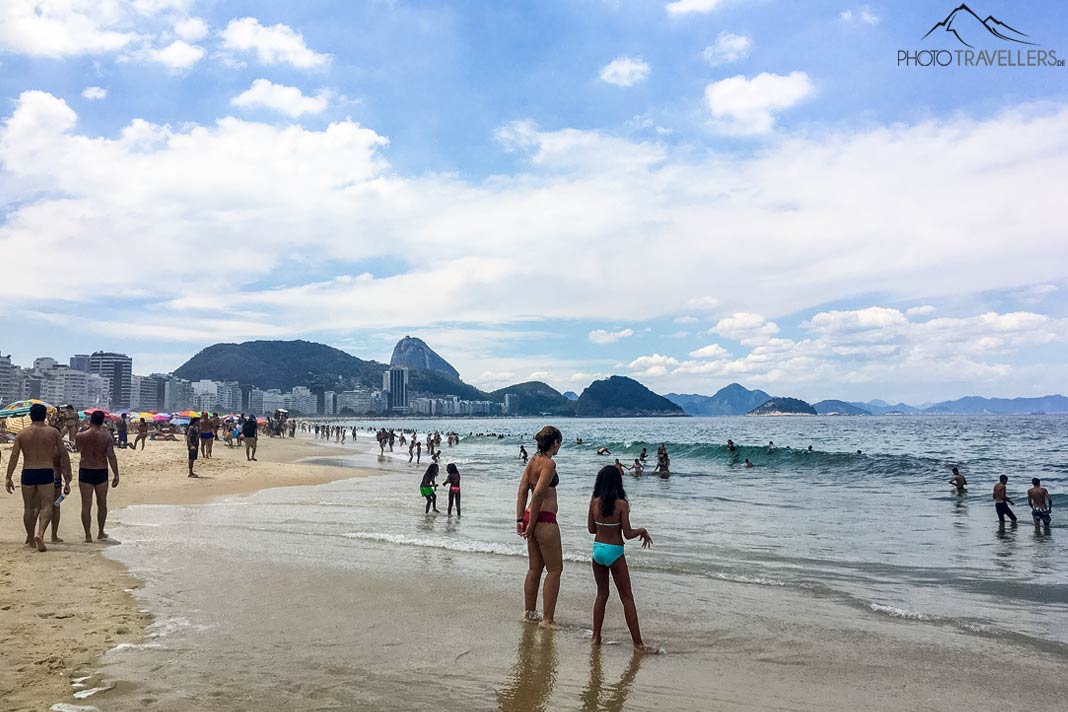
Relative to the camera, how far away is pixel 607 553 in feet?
18.5

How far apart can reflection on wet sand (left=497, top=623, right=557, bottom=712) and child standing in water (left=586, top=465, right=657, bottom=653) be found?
0.51m

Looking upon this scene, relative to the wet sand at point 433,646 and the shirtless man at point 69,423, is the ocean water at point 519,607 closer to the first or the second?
the wet sand at point 433,646

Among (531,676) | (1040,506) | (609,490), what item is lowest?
(1040,506)

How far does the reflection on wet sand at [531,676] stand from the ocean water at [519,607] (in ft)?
A: 0.08

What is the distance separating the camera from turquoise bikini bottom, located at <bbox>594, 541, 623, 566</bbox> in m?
5.63

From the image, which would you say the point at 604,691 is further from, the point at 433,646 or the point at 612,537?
the point at 433,646

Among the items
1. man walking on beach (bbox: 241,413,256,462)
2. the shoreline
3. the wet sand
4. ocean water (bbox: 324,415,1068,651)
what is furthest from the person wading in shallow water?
man walking on beach (bbox: 241,413,256,462)

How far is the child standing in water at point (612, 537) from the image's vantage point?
5.62m

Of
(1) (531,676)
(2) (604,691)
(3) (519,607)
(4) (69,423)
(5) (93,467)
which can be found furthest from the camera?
(4) (69,423)

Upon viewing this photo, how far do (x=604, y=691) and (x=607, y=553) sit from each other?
117 centimetres

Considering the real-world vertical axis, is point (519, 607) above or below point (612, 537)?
below

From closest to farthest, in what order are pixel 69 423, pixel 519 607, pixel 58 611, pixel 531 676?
pixel 531 676 → pixel 58 611 → pixel 519 607 → pixel 69 423

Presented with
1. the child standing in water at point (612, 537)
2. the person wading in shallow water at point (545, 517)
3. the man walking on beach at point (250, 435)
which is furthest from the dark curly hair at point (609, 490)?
the man walking on beach at point (250, 435)

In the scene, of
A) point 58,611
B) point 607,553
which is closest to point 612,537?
point 607,553
